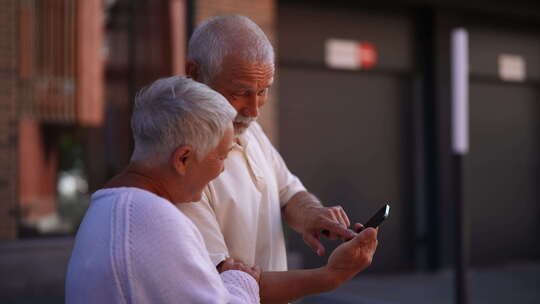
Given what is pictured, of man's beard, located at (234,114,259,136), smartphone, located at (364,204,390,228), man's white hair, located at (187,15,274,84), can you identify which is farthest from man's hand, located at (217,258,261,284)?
man's white hair, located at (187,15,274,84)

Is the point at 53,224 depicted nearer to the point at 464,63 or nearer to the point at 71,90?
the point at 71,90

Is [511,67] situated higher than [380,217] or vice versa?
[511,67]

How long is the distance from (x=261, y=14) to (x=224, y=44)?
5.37 metres

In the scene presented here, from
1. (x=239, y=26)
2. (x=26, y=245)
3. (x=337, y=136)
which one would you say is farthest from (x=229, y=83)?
(x=337, y=136)

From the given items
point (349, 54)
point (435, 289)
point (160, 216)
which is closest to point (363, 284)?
point (435, 289)

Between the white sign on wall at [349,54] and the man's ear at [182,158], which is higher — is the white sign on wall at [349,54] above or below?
above

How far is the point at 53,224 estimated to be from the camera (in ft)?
21.8

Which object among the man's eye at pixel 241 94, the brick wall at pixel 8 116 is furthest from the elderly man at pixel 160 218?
the brick wall at pixel 8 116

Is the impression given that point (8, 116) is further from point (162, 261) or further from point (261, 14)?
point (162, 261)

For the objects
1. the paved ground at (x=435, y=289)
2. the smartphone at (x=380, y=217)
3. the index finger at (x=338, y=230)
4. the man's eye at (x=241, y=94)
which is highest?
the man's eye at (x=241, y=94)

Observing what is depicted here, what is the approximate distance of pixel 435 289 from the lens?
7465mm

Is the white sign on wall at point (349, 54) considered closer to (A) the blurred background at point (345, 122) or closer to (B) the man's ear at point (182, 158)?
(A) the blurred background at point (345, 122)

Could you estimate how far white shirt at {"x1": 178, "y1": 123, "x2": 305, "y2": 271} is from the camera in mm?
1938

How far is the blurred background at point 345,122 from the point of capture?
649 centimetres
